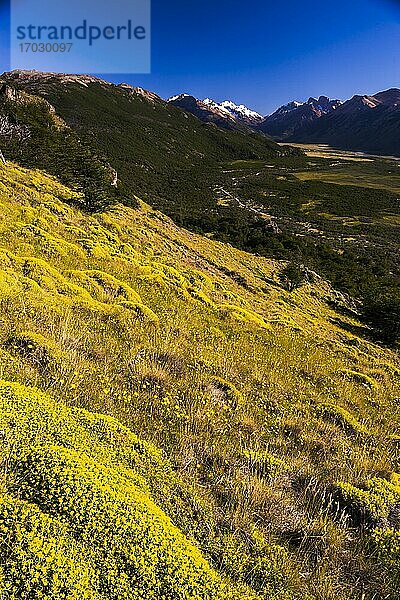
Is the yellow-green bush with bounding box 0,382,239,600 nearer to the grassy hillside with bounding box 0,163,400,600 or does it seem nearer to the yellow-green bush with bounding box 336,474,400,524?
the grassy hillside with bounding box 0,163,400,600

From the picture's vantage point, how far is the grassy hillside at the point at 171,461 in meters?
3.22

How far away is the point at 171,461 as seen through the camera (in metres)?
4.98

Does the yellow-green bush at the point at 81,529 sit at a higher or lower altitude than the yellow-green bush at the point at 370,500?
higher

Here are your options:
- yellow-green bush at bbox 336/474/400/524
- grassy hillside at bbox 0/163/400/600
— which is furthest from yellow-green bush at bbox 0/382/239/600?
yellow-green bush at bbox 336/474/400/524

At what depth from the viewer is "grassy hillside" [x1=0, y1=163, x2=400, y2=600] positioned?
10.6 feet

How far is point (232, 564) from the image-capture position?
3723 mm

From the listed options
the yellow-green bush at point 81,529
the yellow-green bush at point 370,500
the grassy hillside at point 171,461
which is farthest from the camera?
the yellow-green bush at point 370,500

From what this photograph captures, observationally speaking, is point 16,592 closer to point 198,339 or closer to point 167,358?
point 167,358

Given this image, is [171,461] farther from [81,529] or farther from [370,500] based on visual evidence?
[370,500]

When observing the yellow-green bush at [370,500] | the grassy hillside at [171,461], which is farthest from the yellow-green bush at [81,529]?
the yellow-green bush at [370,500]

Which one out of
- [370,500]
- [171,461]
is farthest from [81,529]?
[370,500]

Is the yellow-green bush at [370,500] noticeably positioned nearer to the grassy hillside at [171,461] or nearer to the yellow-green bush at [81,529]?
the grassy hillside at [171,461]

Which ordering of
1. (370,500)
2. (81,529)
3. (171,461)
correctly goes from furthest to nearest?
(370,500), (171,461), (81,529)

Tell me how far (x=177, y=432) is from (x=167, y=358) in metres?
2.81
